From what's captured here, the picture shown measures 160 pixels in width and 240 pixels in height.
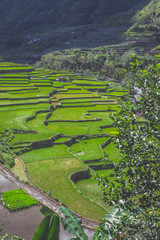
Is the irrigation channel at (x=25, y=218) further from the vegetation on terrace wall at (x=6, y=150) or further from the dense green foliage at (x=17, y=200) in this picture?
the vegetation on terrace wall at (x=6, y=150)

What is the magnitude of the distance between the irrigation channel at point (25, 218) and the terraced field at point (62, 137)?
35.1 inches

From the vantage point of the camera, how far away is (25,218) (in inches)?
545

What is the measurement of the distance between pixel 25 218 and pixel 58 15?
632ft

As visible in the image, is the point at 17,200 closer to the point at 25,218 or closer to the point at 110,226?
the point at 25,218

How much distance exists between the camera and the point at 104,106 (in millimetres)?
46219

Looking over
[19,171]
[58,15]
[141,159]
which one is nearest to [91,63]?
[19,171]

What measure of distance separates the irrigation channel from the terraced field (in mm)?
893

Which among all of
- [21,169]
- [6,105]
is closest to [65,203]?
[21,169]

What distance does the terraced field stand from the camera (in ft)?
60.2

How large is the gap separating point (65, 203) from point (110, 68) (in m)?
71.9

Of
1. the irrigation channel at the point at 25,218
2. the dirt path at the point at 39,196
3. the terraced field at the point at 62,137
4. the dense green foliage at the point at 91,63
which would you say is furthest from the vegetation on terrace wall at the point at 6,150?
the dense green foliage at the point at 91,63

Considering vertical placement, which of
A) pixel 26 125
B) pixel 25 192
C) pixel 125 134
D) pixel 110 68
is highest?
pixel 125 134

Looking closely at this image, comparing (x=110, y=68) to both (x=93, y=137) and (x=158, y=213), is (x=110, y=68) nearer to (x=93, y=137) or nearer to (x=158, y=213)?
(x=93, y=137)

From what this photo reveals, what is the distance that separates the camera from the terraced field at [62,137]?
1834 centimetres
